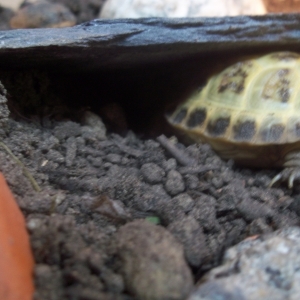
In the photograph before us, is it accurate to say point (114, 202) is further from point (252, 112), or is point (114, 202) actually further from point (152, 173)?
point (252, 112)

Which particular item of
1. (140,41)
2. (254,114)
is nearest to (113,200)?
(140,41)

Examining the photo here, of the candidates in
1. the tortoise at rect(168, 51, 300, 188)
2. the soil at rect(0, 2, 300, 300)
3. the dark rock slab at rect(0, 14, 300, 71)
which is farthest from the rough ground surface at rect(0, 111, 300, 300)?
the dark rock slab at rect(0, 14, 300, 71)

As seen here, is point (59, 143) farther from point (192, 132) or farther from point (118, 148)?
point (192, 132)

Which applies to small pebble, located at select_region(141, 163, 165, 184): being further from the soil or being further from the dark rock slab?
the dark rock slab

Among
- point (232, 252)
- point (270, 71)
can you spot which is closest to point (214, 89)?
point (270, 71)

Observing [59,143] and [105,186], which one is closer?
[105,186]

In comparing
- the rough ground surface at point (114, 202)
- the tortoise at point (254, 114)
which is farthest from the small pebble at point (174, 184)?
the tortoise at point (254, 114)
